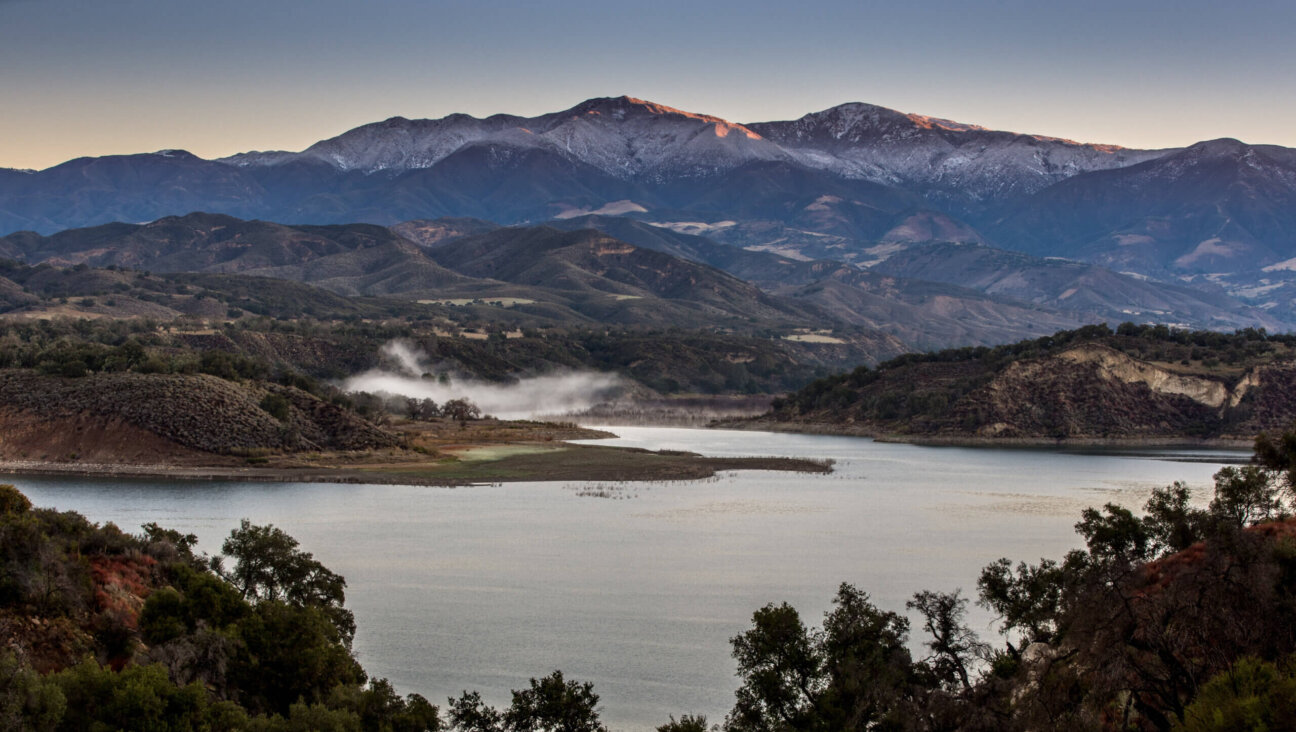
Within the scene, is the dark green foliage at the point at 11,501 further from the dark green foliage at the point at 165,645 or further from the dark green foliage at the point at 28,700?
the dark green foliage at the point at 28,700

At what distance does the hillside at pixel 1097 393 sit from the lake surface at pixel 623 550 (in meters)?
29.0

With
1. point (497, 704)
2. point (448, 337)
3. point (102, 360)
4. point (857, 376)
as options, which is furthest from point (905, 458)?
point (448, 337)

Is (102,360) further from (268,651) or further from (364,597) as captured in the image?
(268,651)

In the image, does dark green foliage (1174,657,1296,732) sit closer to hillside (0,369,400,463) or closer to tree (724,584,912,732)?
tree (724,584,912,732)

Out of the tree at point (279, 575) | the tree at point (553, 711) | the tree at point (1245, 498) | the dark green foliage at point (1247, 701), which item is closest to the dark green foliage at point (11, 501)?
the tree at point (279, 575)

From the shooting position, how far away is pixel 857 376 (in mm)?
136000

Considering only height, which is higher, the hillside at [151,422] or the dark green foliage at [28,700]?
the hillside at [151,422]

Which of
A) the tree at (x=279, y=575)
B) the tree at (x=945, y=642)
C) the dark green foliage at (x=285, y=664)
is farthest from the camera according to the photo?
the tree at (x=279, y=575)

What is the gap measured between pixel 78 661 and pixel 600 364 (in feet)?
530

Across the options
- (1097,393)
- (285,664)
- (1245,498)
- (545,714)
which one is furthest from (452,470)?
(1097,393)

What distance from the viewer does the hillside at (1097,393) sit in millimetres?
111062

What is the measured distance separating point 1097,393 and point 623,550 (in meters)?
80.3

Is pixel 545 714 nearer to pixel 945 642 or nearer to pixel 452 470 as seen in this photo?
pixel 945 642

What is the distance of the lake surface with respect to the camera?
31500mm
